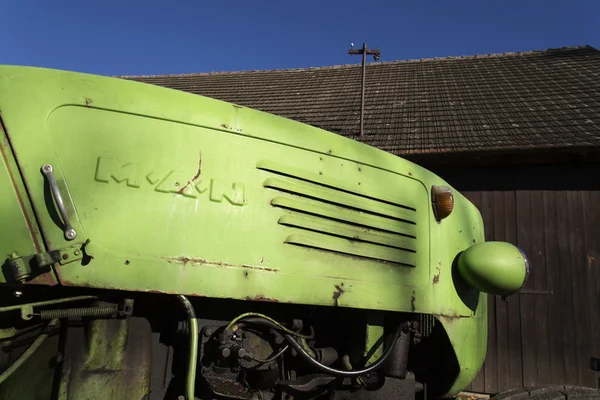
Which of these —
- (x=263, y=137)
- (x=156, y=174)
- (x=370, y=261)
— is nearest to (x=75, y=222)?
(x=156, y=174)

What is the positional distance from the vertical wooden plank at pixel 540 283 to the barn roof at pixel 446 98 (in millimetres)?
1003

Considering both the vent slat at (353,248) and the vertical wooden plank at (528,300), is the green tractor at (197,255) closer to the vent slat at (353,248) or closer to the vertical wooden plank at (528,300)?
the vent slat at (353,248)

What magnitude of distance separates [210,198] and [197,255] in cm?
26

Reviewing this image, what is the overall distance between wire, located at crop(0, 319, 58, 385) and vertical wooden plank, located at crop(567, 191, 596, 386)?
23.7 ft

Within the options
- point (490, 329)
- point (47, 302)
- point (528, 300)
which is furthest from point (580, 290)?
point (47, 302)

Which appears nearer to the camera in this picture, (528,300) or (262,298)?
(262,298)

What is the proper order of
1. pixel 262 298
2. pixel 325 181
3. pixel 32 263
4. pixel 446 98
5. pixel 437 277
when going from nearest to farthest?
pixel 32 263
pixel 262 298
pixel 325 181
pixel 437 277
pixel 446 98

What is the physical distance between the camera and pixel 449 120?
8.49 m

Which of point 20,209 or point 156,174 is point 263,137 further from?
point 20,209

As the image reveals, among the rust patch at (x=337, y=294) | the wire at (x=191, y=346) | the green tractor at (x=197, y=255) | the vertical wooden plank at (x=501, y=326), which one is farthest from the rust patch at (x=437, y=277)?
the vertical wooden plank at (x=501, y=326)

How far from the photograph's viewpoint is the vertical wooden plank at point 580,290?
6.73 metres

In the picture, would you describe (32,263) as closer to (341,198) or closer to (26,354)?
(26,354)

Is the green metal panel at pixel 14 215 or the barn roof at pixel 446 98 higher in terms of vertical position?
the barn roof at pixel 446 98

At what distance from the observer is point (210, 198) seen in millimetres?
2053
